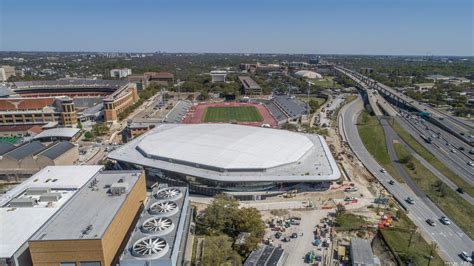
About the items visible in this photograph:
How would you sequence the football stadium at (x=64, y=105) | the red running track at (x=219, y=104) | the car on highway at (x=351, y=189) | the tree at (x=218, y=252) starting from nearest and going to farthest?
1. the tree at (x=218, y=252)
2. the car on highway at (x=351, y=189)
3. the football stadium at (x=64, y=105)
4. the red running track at (x=219, y=104)

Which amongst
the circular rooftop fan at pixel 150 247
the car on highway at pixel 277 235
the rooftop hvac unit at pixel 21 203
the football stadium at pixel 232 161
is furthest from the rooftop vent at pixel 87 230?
the car on highway at pixel 277 235

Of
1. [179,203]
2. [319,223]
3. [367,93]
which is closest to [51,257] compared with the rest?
[179,203]

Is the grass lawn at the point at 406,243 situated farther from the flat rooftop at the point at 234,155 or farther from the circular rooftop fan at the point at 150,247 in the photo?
the circular rooftop fan at the point at 150,247

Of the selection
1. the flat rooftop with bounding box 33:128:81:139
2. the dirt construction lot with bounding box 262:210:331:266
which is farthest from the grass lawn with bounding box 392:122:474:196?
the flat rooftop with bounding box 33:128:81:139

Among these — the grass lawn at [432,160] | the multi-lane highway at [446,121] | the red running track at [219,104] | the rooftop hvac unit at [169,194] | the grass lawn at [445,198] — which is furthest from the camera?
the red running track at [219,104]

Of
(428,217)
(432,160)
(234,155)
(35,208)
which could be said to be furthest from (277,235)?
(432,160)

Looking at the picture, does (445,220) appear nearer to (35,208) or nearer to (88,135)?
(35,208)
